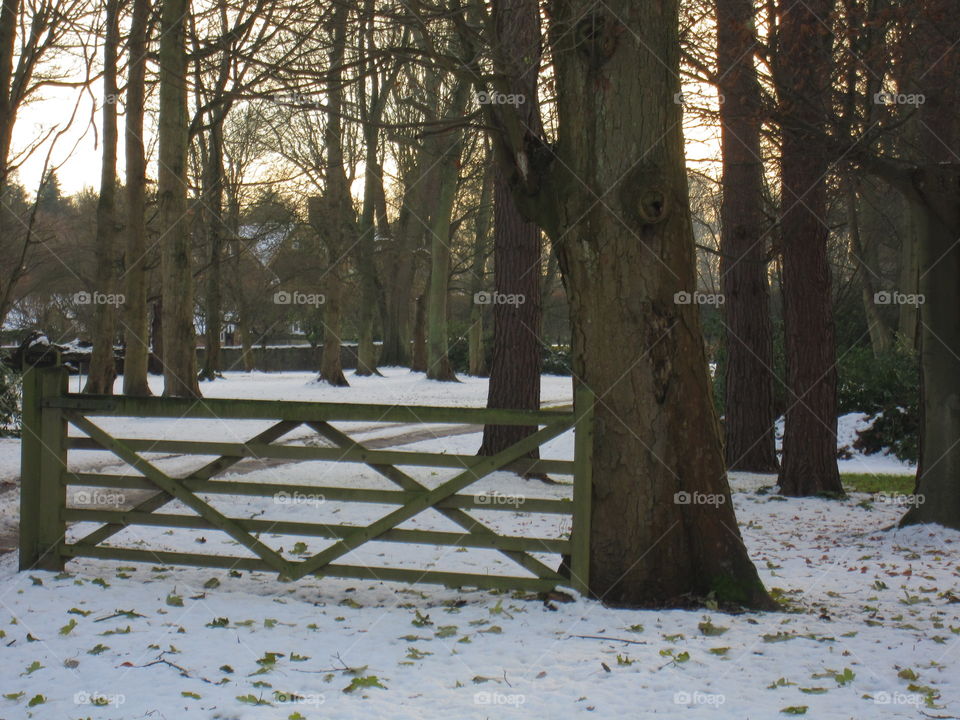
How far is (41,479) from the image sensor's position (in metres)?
6.87

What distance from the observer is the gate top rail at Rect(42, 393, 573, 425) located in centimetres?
635

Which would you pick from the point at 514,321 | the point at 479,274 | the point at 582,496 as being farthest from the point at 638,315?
the point at 479,274

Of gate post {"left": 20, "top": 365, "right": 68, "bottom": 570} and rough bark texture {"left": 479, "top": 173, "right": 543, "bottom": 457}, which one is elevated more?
rough bark texture {"left": 479, "top": 173, "right": 543, "bottom": 457}

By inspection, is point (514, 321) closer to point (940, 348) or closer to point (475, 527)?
point (940, 348)

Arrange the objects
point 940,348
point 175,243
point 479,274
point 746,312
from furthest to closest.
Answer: point 479,274 < point 175,243 < point 746,312 < point 940,348

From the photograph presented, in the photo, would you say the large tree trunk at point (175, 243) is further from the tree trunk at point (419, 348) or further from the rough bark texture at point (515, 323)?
the tree trunk at point (419, 348)

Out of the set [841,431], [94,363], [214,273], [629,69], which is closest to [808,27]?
[629,69]

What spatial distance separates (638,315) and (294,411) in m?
2.44

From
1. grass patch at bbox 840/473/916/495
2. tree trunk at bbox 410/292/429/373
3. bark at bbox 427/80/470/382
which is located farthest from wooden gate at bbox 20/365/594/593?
tree trunk at bbox 410/292/429/373

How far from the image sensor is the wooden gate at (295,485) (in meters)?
6.36

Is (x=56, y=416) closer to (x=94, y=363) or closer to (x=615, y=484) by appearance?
(x=615, y=484)

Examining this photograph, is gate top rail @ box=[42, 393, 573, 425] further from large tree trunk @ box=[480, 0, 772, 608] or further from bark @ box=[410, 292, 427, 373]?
bark @ box=[410, 292, 427, 373]

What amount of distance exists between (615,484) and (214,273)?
27448 millimetres

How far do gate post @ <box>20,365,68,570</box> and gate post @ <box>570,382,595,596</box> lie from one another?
145 inches
